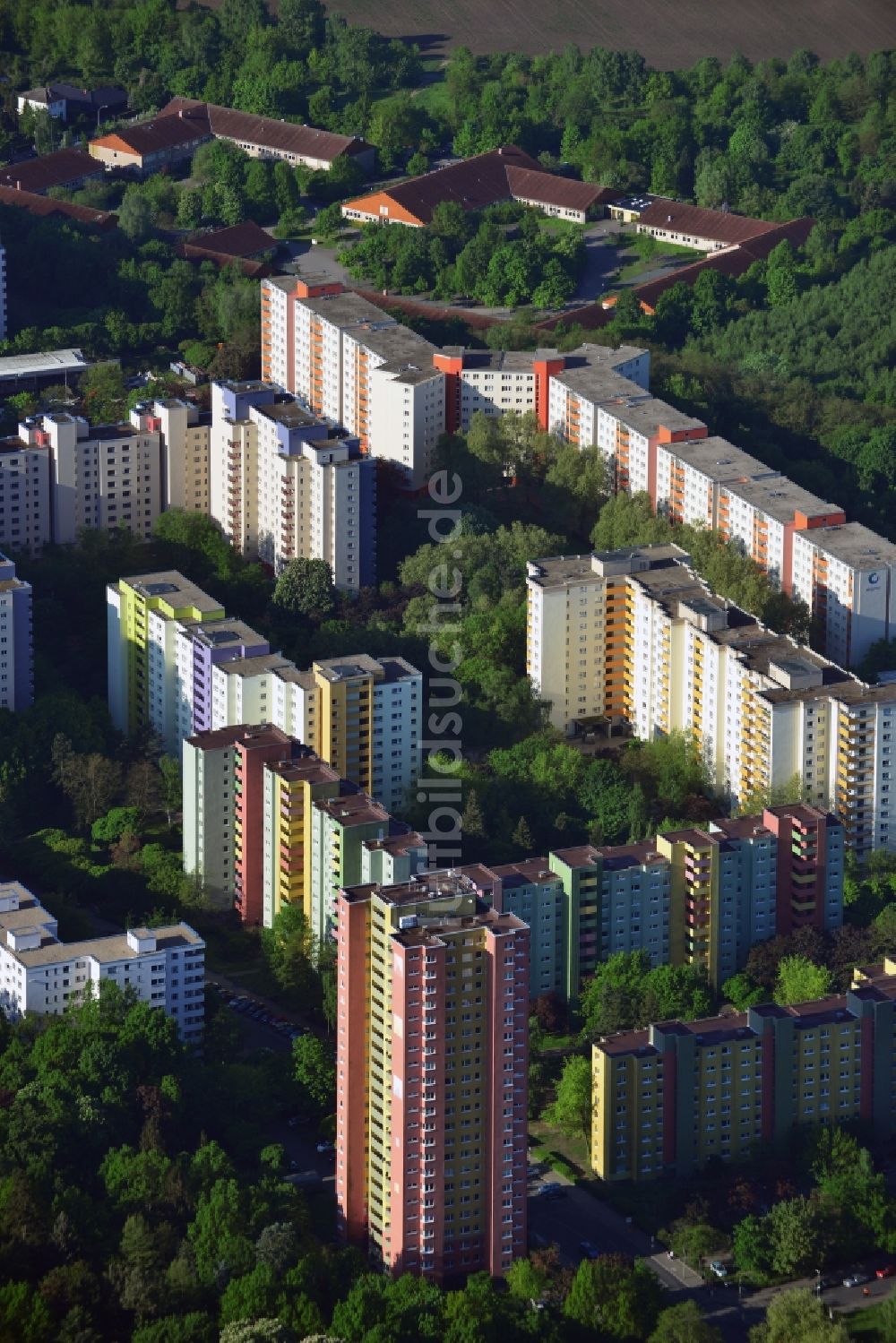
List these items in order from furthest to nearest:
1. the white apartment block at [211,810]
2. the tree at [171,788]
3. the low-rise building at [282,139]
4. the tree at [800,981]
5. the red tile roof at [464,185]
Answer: the low-rise building at [282,139]
the red tile roof at [464,185]
the tree at [171,788]
the white apartment block at [211,810]
the tree at [800,981]

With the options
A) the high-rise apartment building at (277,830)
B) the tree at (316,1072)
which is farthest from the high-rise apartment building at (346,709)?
the tree at (316,1072)

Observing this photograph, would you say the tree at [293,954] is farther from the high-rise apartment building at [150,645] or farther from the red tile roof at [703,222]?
the red tile roof at [703,222]

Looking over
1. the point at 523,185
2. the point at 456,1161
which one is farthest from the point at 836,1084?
the point at 523,185

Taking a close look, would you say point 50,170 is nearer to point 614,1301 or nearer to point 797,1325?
point 614,1301

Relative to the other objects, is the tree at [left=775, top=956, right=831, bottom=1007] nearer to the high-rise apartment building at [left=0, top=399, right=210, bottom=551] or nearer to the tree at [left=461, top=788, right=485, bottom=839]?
the tree at [left=461, top=788, right=485, bottom=839]

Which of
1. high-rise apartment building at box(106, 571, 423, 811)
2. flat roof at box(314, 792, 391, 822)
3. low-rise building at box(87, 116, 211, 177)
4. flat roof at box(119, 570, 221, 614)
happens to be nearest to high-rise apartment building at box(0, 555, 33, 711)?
high-rise apartment building at box(106, 571, 423, 811)

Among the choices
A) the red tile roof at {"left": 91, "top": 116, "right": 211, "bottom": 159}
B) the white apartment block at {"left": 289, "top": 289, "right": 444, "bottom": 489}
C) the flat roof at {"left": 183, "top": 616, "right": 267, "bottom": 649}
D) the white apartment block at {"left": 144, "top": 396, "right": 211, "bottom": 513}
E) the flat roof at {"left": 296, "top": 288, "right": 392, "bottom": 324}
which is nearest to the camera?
the flat roof at {"left": 183, "top": 616, "right": 267, "bottom": 649}

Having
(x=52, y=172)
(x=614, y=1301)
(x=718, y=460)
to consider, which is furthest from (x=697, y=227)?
(x=614, y=1301)
